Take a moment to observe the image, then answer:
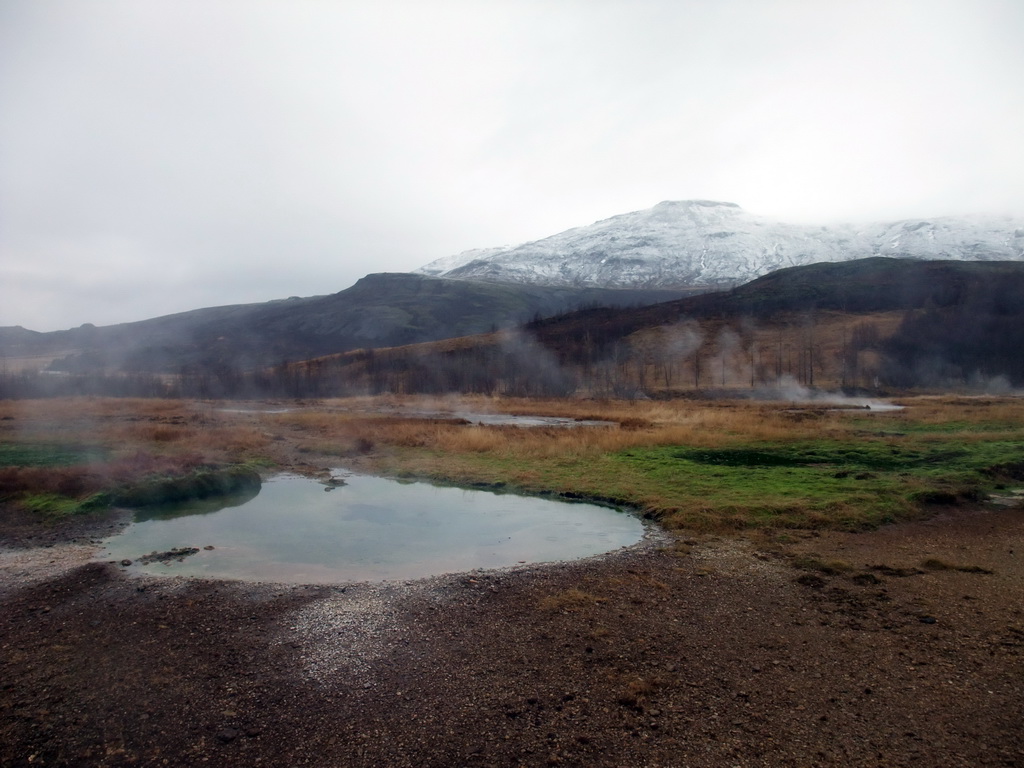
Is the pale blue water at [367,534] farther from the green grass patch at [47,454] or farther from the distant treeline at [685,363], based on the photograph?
the distant treeline at [685,363]

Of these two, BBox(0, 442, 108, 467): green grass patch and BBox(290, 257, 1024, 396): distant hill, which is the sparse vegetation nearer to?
BBox(0, 442, 108, 467): green grass patch

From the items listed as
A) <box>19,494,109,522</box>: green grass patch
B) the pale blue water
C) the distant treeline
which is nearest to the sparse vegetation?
<box>19,494,109,522</box>: green grass patch

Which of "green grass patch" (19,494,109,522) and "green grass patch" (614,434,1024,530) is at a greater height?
"green grass patch" (19,494,109,522)

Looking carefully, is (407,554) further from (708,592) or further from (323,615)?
(708,592)

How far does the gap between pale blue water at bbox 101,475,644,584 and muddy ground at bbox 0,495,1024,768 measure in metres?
1.41

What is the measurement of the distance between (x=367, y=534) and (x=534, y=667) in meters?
9.18

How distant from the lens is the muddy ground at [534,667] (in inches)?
259

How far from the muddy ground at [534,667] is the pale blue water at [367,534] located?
141cm

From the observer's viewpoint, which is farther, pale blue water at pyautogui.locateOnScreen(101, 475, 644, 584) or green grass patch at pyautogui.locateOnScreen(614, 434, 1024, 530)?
green grass patch at pyautogui.locateOnScreen(614, 434, 1024, 530)

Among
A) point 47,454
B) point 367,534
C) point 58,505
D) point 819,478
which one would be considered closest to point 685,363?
point 819,478

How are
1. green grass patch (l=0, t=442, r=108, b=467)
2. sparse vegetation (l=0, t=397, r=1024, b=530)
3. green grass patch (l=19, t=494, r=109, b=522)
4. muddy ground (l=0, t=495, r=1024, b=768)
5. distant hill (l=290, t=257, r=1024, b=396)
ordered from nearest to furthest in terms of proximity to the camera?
1. muddy ground (l=0, t=495, r=1024, b=768)
2. green grass patch (l=19, t=494, r=109, b=522)
3. sparse vegetation (l=0, t=397, r=1024, b=530)
4. green grass patch (l=0, t=442, r=108, b=467)
5. distant hill (l=290, t=257, r=1024, b=396)

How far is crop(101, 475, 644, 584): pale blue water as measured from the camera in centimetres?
1368

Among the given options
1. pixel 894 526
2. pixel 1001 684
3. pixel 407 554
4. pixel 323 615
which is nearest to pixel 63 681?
pixel 323 615

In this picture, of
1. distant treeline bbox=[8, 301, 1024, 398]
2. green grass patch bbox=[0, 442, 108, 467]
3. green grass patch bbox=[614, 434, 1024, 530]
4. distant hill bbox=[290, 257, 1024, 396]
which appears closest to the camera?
green grass patch bbox=[614, 434, 1024, 530]
